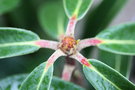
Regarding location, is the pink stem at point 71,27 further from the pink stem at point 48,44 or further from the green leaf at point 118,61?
the green leaf at point 118,61

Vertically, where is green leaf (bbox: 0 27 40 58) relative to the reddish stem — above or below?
above

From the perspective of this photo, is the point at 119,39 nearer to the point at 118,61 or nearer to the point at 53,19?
the point at 118,61

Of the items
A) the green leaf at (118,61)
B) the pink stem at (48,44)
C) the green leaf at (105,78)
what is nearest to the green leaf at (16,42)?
the pink stem at (48,44)

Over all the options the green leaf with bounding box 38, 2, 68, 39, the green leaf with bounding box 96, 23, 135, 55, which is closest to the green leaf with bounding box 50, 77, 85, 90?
the green leaf with bounding box 96, 23, 135, 55

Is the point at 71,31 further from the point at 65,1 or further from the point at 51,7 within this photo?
the point at 51,7

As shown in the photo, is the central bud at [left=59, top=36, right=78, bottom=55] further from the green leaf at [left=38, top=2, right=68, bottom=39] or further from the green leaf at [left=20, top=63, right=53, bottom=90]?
the green leaf at [left=38, top=2, right=68, bottom=39]

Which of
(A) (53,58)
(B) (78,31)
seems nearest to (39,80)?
(A) (53,58)

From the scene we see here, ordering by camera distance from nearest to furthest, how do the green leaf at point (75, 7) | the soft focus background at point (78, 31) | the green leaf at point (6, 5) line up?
the green leaf at point (75, 7), the soft focus background at point (78, 31), the green leaf at point (6, 5)
